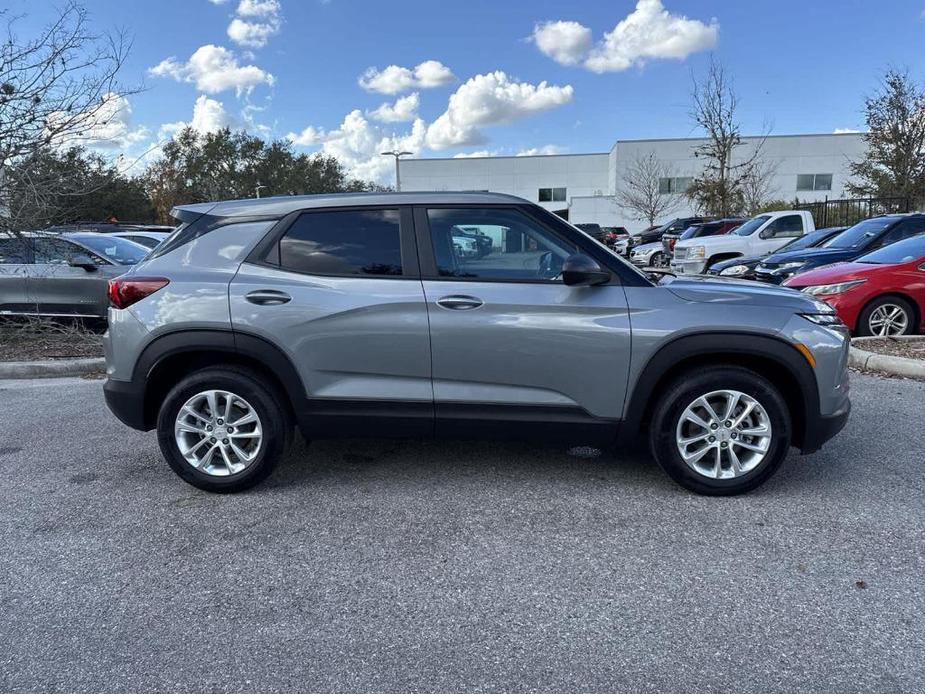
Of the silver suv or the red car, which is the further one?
the red car

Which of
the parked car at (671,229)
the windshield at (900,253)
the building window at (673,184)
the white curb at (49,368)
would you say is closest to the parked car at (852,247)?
the windshield at (900,253)

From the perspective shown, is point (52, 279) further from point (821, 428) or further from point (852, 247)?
point (852, 247)

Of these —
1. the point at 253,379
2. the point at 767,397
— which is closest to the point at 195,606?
the point at 253,379

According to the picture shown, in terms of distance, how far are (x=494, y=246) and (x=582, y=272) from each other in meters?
0.59

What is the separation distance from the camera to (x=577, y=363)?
11.7ft

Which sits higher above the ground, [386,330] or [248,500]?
[386,330]

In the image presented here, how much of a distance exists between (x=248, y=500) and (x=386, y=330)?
52.8 inches

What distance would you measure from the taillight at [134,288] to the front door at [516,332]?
1.61 metres

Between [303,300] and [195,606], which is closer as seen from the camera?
[195,606]

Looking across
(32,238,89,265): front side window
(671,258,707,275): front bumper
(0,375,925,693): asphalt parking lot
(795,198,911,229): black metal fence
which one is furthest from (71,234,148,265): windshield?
(795,198,911,229): black metal fence

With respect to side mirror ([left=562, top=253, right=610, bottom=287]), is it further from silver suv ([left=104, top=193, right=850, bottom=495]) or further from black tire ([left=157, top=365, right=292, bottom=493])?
black tire ([left=157, top=365, right=292, bottom=493])

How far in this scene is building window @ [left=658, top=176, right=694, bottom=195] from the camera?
46.5 metres

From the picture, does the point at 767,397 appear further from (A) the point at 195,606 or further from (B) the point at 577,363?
(A) the point at 195,606

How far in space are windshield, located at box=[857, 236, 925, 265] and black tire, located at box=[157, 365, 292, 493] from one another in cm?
780
